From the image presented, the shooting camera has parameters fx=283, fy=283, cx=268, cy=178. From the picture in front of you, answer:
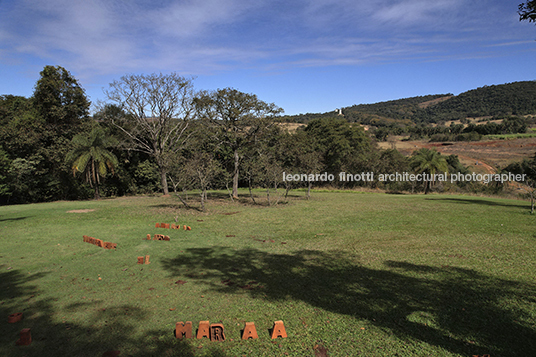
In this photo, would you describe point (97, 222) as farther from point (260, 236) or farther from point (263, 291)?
point (263, 291)

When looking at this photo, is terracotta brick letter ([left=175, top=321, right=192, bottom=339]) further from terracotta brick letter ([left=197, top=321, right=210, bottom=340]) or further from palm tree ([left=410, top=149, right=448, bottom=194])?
palm tree ([left=410, top=149, right=448, bottom=194])

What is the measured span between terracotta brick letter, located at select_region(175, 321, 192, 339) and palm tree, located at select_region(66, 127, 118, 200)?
2187 cm

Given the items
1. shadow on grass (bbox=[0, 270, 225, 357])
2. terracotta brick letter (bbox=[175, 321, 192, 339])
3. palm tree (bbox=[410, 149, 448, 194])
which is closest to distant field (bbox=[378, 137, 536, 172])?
palm tree (bbox=[410, 149, 448, 194])

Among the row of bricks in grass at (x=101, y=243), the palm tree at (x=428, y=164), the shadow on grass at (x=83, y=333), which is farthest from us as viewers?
the palm tree at (x=428, y=164)

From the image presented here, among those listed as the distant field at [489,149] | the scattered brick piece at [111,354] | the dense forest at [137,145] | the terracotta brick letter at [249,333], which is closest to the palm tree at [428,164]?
the dense forest at [137,145]

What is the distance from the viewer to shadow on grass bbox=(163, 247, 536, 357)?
12.3ft

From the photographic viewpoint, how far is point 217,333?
3717 millimetres

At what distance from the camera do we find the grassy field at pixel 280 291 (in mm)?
3605

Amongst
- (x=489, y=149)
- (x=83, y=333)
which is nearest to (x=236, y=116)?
(x=83, y=333)

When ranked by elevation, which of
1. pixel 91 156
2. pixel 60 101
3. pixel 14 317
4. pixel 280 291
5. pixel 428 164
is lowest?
pixel 280 291

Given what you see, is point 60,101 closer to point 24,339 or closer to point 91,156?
point 91,156

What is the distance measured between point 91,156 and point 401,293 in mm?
23936

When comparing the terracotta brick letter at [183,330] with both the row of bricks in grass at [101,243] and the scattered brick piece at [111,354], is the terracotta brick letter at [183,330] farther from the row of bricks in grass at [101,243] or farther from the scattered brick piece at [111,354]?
the row of bricks in grass at [101,243]

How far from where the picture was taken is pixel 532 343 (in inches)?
140
